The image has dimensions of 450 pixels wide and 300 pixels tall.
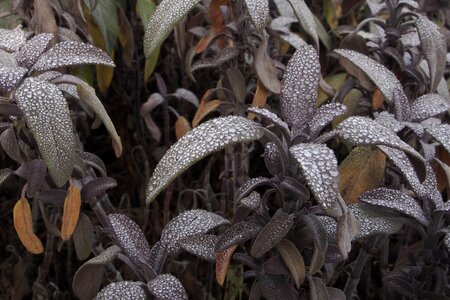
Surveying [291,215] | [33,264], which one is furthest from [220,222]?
[33,264]

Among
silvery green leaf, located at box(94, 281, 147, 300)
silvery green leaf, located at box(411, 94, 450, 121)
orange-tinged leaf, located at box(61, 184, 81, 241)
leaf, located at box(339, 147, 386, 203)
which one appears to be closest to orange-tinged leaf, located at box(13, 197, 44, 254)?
orange-tinged leaf, located at box(61, 184, 81, 241)

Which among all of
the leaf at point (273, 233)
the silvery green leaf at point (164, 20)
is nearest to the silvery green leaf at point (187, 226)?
the leaf at point (273, 233)

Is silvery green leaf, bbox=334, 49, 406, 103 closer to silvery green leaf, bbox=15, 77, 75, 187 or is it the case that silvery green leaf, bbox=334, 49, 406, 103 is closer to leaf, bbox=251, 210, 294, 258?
leaf, bbox=251, 210, 294, 258

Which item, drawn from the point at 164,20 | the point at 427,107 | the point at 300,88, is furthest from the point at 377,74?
the point at 164,20

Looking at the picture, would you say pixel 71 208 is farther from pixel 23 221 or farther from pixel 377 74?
pixel 377 74

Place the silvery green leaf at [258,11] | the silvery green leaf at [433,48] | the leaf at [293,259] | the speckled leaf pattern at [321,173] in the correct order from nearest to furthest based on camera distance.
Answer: the speckled leaf pattern at [321,173]
the leaf at [293,259]
the silvery green leaf at [258,11]
the silvery green leaf at [433,48]

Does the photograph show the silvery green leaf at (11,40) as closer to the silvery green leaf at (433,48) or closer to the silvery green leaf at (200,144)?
the silvery green leaf at (200,144)

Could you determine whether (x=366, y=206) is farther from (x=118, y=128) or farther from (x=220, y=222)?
(x=118, y=128)

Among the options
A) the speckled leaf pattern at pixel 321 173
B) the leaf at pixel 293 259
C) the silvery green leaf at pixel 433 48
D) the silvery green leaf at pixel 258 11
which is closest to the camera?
the speckled leaf pattern at pixel 321 173
